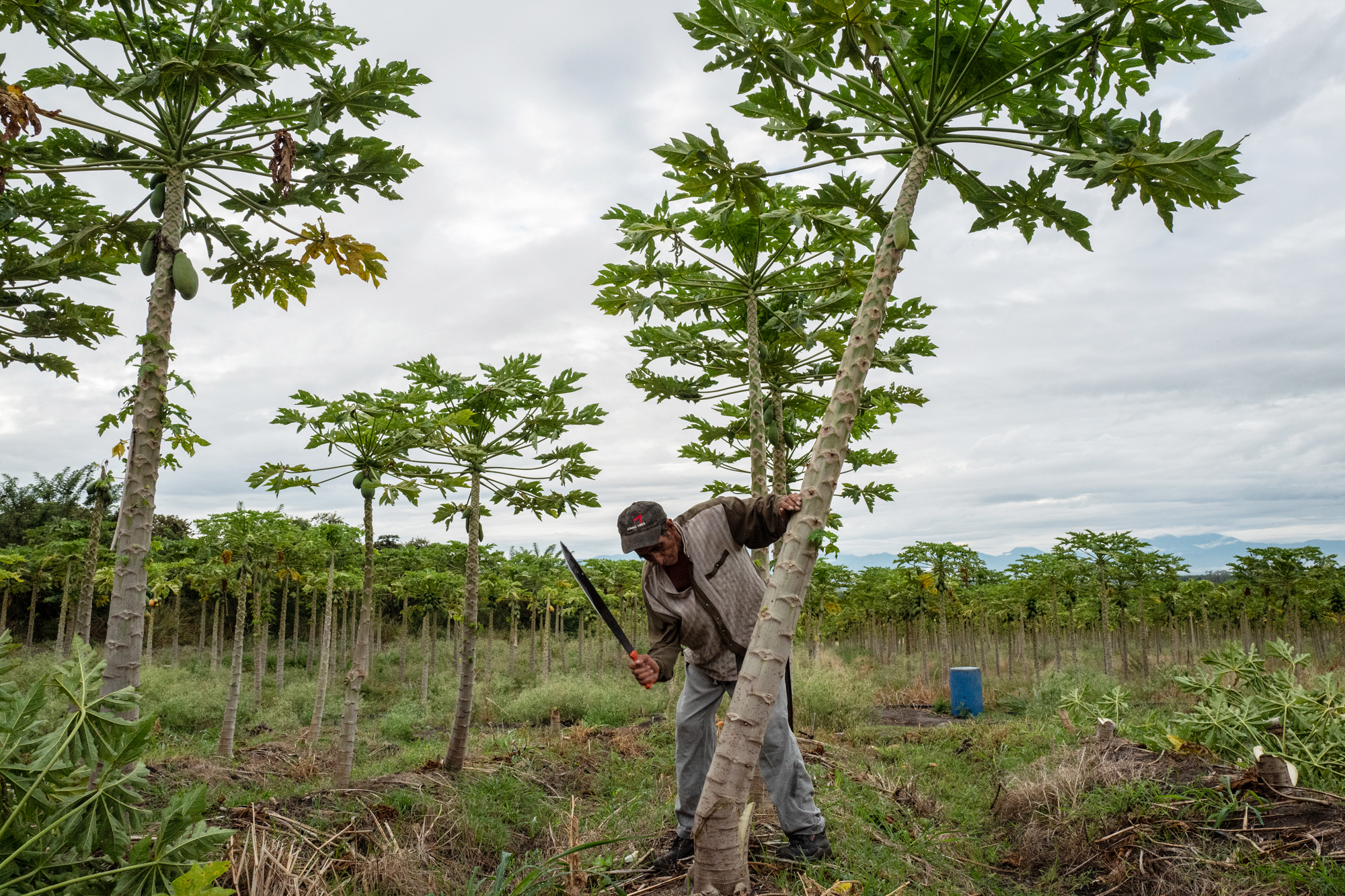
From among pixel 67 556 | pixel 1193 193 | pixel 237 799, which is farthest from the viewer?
pixel 67 556

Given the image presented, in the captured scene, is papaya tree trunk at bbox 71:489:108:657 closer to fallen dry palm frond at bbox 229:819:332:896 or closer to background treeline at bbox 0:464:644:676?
background treeline at bbox 0:464:644:676

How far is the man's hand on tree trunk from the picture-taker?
380cm

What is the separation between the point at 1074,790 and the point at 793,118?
5.20 m

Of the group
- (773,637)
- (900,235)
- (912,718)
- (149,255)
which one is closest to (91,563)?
(149,255)

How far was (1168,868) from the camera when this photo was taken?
4090 millimetres

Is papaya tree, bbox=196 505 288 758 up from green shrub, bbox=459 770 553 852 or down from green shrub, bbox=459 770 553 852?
up

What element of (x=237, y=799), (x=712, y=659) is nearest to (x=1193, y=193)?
(x=712, y=659)

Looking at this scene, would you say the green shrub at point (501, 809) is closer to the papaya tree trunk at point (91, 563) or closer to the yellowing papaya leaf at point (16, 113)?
the yellowing papaya leaf at point (16, 113)

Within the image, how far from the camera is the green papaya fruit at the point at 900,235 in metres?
3.44

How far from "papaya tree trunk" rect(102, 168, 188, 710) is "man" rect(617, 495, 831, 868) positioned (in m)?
3.10

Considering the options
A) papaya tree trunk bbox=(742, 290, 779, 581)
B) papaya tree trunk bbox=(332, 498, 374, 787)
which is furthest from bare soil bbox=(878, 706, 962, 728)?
papaya tree trunk bbox=(332, 498, 374, 787)

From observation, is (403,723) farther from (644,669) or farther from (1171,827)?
(1171,827)

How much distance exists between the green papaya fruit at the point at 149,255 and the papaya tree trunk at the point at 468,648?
507cm

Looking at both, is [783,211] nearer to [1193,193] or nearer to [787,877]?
[1193,193]
